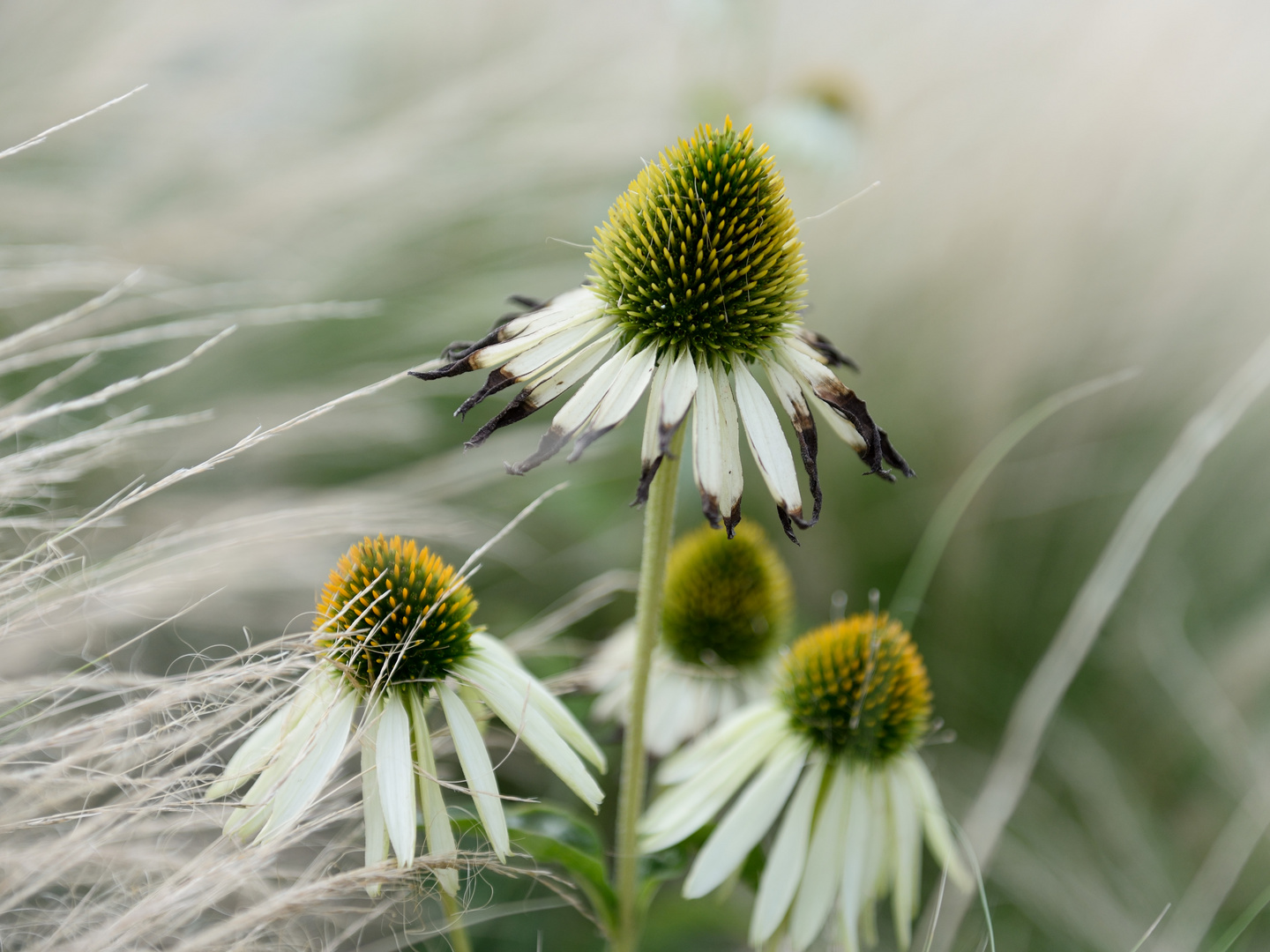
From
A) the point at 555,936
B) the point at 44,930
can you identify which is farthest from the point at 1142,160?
the point at 44,930

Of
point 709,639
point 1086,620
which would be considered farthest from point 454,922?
point 1086,620

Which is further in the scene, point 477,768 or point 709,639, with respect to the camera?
point 709,639

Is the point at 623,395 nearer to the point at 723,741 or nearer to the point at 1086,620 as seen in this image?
the point at 723,741

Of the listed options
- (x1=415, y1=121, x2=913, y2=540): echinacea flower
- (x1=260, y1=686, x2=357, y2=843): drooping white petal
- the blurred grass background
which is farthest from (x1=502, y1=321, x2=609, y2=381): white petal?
the blurred grass background

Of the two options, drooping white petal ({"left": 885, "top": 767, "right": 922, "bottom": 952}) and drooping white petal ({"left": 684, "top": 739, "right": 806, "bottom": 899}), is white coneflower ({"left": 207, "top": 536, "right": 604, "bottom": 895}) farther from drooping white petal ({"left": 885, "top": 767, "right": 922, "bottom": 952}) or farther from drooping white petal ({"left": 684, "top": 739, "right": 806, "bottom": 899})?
drooping white petal ({"left": 885, "top": 767, "right": 922, "bottom": 952})

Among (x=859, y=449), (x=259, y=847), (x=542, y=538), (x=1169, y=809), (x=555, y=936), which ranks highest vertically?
(x=859, y=449)

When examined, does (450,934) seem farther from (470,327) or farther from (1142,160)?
(1142,160)

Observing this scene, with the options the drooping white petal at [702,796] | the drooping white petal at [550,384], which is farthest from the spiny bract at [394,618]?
the drooping white petal at [702,796]
